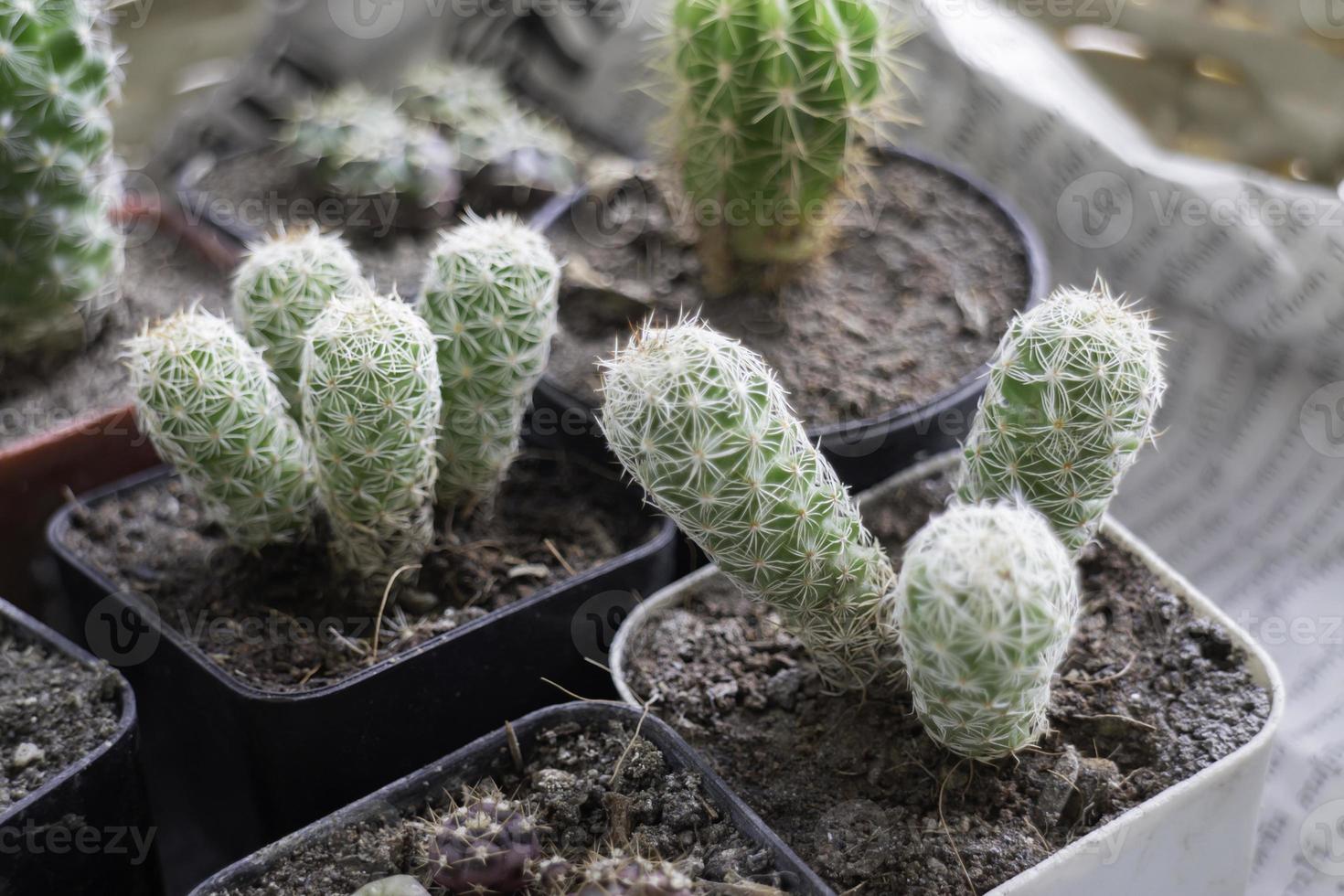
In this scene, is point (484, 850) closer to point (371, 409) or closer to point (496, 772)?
point (496, 772)

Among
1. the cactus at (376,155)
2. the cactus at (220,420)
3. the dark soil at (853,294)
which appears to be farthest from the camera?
→ the cactus at (376,155)

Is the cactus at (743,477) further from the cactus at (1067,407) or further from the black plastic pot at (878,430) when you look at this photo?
the black plastic pot at (878,430)

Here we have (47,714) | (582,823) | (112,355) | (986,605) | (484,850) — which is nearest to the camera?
(986,605)

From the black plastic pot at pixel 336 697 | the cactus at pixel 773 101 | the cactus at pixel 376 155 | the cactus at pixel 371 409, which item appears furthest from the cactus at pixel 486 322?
the cactus at pixel 376 155

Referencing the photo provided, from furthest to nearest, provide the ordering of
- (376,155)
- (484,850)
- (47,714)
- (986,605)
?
(376,155) < (47,714) < (484,850) < (986,605)

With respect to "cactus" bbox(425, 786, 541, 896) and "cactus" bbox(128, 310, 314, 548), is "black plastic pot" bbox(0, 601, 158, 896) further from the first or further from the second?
"cactus" bbox(425, 786, 541, 896)

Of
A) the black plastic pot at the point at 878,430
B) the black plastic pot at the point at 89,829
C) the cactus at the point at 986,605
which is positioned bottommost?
the black plastic pot at the point at 89,829

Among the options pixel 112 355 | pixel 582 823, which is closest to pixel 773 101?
pixel 582 823
